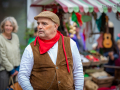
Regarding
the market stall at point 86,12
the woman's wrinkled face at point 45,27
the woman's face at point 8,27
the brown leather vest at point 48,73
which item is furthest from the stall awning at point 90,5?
the brown leather vest at point 48,73

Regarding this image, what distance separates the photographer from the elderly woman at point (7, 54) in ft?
8.05

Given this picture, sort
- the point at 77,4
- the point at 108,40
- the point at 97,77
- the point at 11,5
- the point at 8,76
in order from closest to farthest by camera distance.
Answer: the point at 8,76 < the point at 77,4 < the point at 97,77 < the point at 108,40 < the point at 11,5

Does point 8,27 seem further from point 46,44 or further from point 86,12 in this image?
point 86,12

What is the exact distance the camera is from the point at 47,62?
1677 millimetres

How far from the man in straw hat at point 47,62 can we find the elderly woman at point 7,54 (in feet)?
2.95

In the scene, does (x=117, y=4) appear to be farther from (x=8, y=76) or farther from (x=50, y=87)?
(x=8, y=76)

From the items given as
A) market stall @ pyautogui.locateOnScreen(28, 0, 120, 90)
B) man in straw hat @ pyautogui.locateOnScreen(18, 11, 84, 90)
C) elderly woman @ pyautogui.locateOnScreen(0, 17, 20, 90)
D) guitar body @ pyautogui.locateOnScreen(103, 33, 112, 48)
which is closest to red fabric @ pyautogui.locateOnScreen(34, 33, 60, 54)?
man in straw hat @ pyautogui.locateOnScreen(18, 11, 84, 90)

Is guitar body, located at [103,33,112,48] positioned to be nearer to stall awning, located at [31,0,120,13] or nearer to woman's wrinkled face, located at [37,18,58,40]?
stall awning, located at [31,0,120,13]

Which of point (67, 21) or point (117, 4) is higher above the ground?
point (117, 4)

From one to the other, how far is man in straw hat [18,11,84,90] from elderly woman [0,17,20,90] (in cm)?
90

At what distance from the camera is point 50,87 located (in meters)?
1.70

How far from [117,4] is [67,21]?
54.6 inches

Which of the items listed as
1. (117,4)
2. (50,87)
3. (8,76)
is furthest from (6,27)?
(117,4)

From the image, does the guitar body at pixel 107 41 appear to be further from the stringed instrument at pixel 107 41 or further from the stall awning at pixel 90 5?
the stall awning at pixel 90 5
